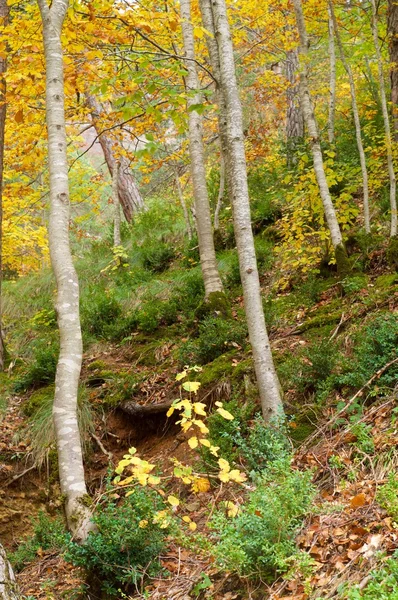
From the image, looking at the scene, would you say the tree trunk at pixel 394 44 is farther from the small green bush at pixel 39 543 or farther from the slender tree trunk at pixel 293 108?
the small green bush at pixel 39 543

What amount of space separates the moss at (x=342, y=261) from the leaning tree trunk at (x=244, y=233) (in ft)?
6.90

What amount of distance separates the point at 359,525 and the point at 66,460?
2108 millimetres

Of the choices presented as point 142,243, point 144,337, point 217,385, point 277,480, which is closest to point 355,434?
point 277,480

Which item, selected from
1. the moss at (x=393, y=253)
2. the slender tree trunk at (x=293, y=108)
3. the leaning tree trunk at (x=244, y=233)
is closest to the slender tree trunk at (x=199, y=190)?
the leaning tree trunk at (x=244, y=233)

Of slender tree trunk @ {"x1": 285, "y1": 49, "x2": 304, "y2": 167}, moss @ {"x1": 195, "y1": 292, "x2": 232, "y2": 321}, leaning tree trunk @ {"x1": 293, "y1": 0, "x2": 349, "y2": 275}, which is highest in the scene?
slender tree trunk @ {"x1": 285, "y1": 49, "x2": 304, "y2": 167}

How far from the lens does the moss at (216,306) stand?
6801 mm

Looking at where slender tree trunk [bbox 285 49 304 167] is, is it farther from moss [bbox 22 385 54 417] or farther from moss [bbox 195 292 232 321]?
moss [bbox 22 385 54 417]

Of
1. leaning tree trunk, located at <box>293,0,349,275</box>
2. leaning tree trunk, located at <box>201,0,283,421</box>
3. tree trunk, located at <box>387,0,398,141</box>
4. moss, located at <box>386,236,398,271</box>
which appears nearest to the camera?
leaning tree trunk, located at <box>201,0,283,421</box>

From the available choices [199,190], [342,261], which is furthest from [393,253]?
[199,190]

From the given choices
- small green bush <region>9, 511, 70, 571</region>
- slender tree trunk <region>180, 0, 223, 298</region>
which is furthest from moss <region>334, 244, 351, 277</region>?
small green bush <region>9, 511, 70, 571</region>

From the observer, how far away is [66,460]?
367cm

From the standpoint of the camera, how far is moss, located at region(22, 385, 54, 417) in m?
6.60

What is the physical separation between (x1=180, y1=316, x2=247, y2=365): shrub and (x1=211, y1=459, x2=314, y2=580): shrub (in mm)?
3042

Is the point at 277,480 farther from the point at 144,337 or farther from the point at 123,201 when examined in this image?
the point at 123,201
